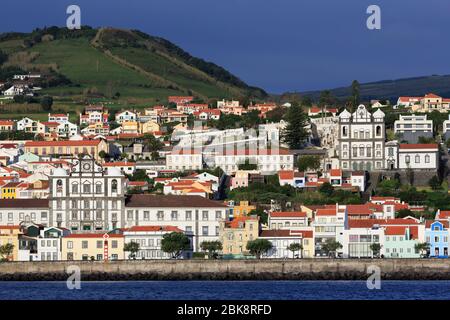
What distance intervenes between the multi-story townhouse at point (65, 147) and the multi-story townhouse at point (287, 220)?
94.6 feet

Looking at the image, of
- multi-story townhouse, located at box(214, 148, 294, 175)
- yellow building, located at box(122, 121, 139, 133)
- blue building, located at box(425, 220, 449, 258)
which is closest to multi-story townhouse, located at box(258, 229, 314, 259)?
blue building, located at box(425, 220, 449, 258)

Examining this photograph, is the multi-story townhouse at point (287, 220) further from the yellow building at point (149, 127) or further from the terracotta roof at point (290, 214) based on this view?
the yellow building at point (149, 127)

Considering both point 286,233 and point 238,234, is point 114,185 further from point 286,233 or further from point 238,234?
point 286,233

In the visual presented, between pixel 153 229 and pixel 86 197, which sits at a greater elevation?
pixel 86 197

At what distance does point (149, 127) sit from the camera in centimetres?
9894

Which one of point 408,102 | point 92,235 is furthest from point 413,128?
point 92,235

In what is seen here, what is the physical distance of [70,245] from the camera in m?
52.5

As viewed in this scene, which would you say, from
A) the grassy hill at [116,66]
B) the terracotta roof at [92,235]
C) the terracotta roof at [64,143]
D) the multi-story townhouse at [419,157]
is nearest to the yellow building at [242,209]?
the terracotta roof at [92,235]

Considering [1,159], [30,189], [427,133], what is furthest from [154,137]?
[30,189]

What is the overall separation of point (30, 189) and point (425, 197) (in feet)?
59.4

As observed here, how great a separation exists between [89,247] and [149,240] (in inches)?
90.2

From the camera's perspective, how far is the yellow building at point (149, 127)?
98.2 m

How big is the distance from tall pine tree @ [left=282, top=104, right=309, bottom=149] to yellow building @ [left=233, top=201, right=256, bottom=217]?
21.8m

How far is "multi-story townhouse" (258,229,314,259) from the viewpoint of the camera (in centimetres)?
5259
